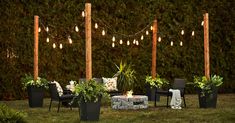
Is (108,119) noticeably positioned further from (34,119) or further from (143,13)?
(143,13)

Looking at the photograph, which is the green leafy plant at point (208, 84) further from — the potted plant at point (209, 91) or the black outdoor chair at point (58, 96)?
the black outdoor chair at point (58, 96)

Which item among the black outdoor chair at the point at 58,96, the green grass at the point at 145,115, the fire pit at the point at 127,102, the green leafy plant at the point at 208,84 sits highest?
the green leafy plant at the point at 208,84

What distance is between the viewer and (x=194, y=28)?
669 inches

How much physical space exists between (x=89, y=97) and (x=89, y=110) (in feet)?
1.01

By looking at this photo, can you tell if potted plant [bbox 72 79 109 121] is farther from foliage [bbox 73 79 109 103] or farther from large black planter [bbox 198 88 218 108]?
large black planter [bbox 198 88 218 108]

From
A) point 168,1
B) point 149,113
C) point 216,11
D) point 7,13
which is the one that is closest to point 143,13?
point 168,1

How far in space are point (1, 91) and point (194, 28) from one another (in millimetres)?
6537

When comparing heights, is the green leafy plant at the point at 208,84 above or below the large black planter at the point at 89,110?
above

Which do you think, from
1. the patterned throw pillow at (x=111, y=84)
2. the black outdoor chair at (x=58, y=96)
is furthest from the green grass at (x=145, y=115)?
the patterned throw pillow at (x=111, y=84)

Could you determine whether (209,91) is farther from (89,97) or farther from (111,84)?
(89,97)

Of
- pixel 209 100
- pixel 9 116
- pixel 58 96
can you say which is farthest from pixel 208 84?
pixel 9 116

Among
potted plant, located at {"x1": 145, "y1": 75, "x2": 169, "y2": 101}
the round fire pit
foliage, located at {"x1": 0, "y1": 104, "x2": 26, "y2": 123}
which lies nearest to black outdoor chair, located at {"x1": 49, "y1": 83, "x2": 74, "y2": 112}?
the round fire pit

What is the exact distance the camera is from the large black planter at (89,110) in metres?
9.66

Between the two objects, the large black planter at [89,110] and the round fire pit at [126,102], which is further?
the round fire pit at [126,102]
